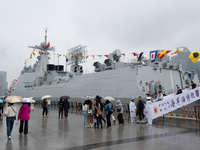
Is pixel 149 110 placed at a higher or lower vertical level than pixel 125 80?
lower

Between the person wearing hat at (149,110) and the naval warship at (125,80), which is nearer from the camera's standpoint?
the person wearing hat at (149,110)

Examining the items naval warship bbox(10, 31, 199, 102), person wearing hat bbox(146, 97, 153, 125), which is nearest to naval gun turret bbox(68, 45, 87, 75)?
naval warship bbox(10, 31, 199, 102)

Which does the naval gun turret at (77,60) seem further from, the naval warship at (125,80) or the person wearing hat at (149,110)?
the person wearing hat at (149,110)

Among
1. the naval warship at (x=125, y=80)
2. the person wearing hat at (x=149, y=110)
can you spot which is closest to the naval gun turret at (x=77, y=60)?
the naval warship at (x=125, y=80)

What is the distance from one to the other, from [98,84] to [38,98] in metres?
17.0

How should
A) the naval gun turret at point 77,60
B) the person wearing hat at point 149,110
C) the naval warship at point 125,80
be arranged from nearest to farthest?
1. the person wearing hat at point 149,110
2. the naval warship at point 125,80
3. the naval gun turret at point 77,60

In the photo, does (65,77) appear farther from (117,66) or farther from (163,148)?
(163,148)

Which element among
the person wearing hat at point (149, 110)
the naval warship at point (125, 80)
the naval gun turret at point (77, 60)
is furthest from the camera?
the naval gun turret at point (77, 60)

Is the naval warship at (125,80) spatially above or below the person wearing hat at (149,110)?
above

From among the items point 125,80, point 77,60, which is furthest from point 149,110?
point 77,60

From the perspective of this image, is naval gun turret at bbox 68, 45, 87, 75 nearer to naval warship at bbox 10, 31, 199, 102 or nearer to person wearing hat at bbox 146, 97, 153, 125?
naval warship at bbox 10, 31, 199, 102

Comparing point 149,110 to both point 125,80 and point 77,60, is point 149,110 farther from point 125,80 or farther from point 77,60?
point 77,60

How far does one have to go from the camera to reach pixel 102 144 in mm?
5539

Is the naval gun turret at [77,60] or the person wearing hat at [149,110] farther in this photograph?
the naval gun turret at [77,60]
